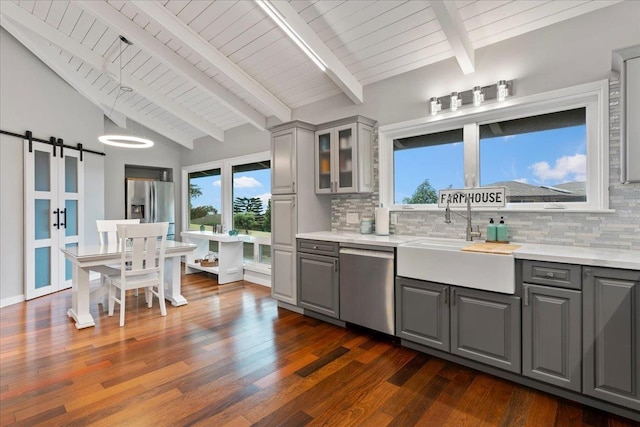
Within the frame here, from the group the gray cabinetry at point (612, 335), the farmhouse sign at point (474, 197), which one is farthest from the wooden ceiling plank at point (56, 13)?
the gray cabinetry at point (612, 335)

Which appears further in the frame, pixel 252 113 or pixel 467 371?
pixel 252 113

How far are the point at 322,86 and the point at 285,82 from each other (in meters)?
0.47

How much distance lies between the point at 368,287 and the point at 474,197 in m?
1.21

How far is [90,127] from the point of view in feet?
17.4

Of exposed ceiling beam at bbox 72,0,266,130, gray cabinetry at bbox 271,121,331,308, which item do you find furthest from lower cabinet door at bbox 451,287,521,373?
exposed ceiling beam at bbox 72,0,266,130

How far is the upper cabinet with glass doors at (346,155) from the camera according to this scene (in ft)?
11.3

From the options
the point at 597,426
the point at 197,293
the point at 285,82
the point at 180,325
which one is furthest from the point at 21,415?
the point at 285,82

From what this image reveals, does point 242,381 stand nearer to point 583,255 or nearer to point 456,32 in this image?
point 583,255

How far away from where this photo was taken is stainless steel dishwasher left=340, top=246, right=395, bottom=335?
2.84 m

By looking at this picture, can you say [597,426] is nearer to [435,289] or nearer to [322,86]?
[435,289]

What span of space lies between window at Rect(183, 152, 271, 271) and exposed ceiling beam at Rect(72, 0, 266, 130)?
0.79m

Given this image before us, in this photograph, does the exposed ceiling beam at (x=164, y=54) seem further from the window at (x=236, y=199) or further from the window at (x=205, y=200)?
the window at (x=205, y=200)

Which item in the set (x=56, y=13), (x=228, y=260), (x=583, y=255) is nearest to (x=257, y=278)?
(x=228, y=260)

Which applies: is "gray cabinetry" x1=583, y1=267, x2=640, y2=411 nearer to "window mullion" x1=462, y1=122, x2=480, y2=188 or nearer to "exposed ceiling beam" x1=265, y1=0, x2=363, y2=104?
Result: "window mullion" x1=462, y1=122, x2=480, y2=188
